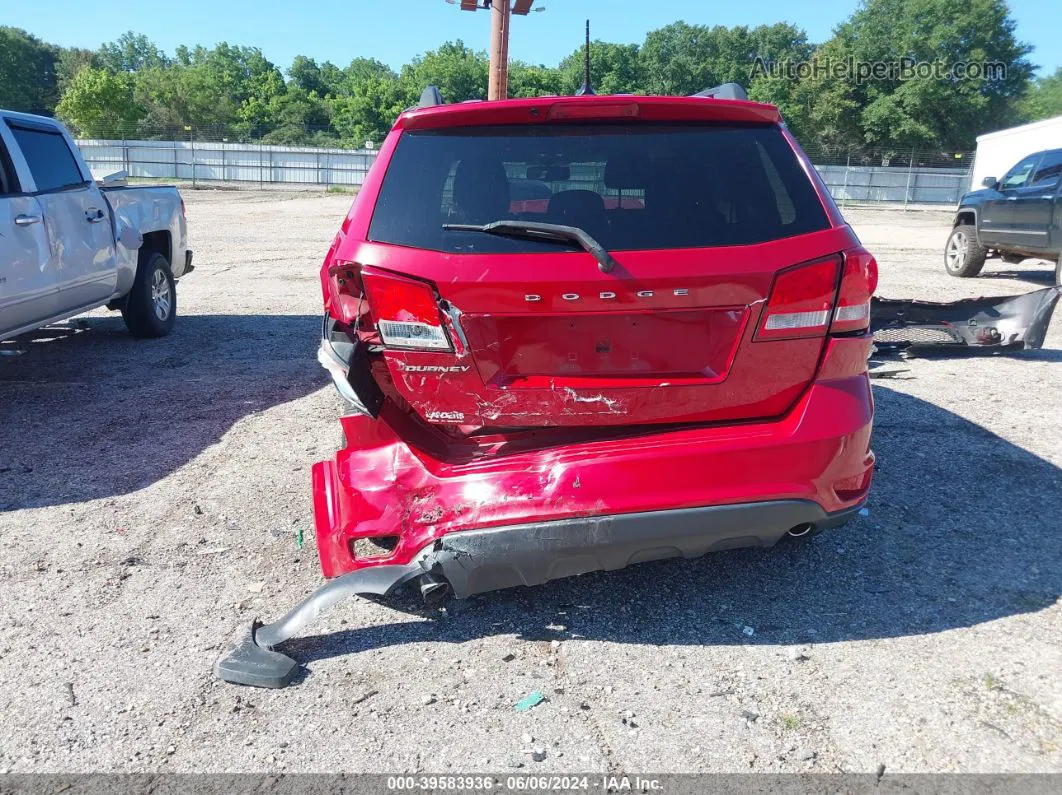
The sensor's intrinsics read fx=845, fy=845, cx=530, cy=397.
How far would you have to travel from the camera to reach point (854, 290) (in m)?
2.78

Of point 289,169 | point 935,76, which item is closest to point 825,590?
point 289,169

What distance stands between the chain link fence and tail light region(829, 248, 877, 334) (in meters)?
38.6

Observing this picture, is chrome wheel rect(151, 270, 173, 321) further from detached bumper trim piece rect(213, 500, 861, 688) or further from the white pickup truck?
detached bumper trim piece rect(213, 500, 861, 688)

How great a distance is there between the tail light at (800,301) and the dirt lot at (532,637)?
40.7 inches

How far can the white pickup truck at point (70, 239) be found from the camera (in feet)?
18.2

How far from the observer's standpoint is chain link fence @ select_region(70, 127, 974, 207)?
39.5 metres

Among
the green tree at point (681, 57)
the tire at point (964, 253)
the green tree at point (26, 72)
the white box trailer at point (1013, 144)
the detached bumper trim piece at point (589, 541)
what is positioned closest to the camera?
the detached bumper trim piece at point (589, 541)

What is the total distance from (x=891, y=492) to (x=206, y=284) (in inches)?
371

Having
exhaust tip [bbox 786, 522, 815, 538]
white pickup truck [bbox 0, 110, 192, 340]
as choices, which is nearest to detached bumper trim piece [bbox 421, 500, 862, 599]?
exhaust tip [bbox 786, 522, 815, 538]

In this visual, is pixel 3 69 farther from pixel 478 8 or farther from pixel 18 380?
pixel 18 380

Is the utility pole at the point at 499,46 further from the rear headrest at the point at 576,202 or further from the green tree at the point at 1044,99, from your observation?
the green tree at the point at 1044,99

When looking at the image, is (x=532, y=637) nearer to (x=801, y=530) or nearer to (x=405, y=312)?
(x=801, y=530)

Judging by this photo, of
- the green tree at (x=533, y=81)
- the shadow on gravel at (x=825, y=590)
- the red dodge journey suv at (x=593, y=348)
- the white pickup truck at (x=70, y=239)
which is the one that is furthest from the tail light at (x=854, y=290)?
the green tree at (x=533, y=81)

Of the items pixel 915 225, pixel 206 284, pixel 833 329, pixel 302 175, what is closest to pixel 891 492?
pixel 833 329
